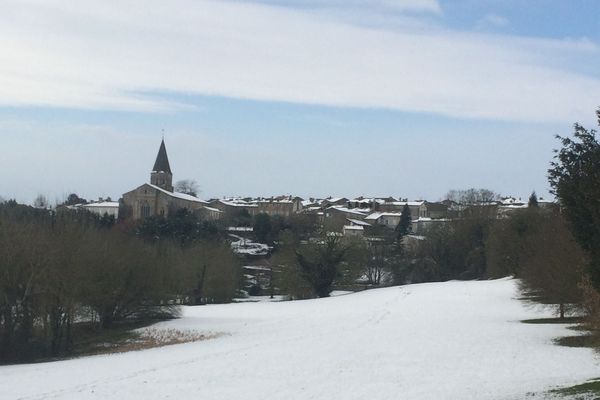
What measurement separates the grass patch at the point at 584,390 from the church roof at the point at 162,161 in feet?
435

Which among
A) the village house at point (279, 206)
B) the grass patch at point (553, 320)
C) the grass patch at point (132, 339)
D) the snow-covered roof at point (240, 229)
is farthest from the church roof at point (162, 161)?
the grass patch at point (553, 320)

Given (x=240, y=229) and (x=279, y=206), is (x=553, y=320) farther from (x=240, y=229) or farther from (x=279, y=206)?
(x=279, y=206)

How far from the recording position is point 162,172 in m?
142

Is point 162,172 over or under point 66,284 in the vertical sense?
over

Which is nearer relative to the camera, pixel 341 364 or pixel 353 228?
pixel 341 364

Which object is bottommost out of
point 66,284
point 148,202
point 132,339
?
point 132,339

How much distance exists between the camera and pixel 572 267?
82.6ft

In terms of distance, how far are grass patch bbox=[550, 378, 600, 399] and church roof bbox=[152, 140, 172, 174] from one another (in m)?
133

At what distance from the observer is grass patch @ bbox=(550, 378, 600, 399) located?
13.1 meters

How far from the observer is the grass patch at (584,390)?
13133mm

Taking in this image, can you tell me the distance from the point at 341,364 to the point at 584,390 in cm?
A: 833

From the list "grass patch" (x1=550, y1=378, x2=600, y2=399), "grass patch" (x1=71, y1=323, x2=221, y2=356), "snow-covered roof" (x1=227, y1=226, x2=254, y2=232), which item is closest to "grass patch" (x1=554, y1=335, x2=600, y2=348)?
"grass patch" (x1=550, y1=378, x2=600, y2=399)

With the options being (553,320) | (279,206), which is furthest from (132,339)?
(279,206)

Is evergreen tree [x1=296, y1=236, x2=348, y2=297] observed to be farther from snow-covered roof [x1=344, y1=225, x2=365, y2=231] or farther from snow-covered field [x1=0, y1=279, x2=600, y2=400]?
snow-covered roof [x1=344, y1=225, x2=365, y2=231]
